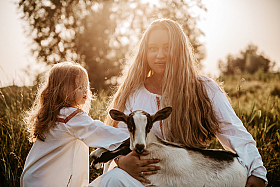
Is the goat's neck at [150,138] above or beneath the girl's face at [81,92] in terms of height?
beneath

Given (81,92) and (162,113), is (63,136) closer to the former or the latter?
(81,92)

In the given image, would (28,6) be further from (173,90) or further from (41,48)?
(173,90)

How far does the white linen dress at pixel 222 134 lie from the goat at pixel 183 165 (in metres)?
0.12

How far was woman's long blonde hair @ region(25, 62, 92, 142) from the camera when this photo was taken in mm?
2795

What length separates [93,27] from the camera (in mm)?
10984

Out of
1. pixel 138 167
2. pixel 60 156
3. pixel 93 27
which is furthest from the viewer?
pixel 93 27

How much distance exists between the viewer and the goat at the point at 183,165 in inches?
89.9

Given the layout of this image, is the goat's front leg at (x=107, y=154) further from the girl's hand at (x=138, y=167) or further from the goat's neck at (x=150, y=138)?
the goat's neck at (x=150, y=138)

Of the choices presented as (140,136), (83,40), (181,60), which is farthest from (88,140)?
(83,40)

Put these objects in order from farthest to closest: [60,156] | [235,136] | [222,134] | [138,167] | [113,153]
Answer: [60,156] < [222,134] < [235,136] < [113,153] < [138,167]

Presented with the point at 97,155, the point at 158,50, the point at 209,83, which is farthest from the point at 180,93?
the point at 97,155

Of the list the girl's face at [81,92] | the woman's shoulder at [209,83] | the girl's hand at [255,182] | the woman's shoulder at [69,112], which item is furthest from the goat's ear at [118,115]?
the girl's hand at [255,182]

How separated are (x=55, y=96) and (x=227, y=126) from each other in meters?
1.76

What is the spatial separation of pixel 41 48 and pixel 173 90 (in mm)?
9221
